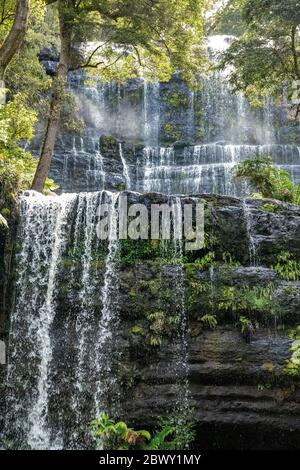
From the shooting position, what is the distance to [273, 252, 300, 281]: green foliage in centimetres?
1032

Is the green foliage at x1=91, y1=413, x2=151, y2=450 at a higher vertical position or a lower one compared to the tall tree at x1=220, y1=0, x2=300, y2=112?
lower

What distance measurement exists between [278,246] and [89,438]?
17.8 feet

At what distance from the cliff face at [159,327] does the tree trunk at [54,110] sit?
1678 mm

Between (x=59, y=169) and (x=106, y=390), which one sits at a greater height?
(x=59, y=169)

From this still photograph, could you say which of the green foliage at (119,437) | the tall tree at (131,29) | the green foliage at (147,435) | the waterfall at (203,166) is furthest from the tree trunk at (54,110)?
the waterfall at (203,166)

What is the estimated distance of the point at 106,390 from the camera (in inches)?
373

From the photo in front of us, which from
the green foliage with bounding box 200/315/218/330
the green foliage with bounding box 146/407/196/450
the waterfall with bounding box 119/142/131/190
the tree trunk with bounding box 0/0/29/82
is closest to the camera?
the green foliage with bounding box 146/407/196/450

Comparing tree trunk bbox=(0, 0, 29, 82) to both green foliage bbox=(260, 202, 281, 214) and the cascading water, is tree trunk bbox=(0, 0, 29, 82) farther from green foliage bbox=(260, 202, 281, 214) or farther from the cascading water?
green foliage bbox=(260, 202, 281, 214)

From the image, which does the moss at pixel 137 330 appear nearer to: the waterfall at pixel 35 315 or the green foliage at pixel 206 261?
the waterfall at pixel 35 315

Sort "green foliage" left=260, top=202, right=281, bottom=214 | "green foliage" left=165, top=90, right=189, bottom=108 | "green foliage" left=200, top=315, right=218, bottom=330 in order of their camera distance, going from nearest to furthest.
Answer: "green foliage" left=200, top=315, right=218, bottom=330 < "green foliage" left=260, top=202, right=281, bottom=214 < "green foliage" left=165, top=90, right=189, bottom=108

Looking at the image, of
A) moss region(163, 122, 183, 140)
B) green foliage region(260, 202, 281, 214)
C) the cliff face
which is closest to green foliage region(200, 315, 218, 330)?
the cliff face

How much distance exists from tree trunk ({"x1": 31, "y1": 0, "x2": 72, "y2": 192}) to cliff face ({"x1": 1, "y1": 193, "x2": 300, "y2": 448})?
168cm

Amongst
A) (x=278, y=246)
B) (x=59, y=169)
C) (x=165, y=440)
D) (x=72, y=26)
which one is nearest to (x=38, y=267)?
(x=165, y=440)

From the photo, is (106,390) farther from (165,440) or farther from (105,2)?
(105,2)
